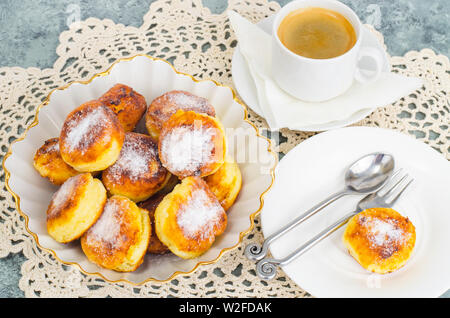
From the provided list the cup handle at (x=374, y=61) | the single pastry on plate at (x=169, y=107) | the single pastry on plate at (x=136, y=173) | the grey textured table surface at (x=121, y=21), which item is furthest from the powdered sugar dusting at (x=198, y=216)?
the grey textured table surface at (x=121, y=21)

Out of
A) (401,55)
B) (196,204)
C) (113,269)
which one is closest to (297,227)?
(196,204)

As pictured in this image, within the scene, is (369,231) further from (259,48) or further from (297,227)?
(259,48)

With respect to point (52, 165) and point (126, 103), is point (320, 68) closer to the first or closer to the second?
point (126, 103)

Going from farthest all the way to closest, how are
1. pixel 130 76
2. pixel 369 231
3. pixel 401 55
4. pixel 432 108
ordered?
pixel 401 55 < pixel 432 108 < pixel 130 76 < pixel 369 231

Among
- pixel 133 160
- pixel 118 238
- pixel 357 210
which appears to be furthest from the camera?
pixel 357 210

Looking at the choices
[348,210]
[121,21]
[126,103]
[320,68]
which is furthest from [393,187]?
[121,21]

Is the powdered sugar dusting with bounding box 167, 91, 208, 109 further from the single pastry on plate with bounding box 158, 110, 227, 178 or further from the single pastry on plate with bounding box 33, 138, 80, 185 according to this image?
the single pastry on plate with bounding box 33, 138, 80, 185

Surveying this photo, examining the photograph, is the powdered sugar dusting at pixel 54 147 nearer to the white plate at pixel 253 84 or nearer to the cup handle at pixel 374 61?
the white plate at pixel 253 84

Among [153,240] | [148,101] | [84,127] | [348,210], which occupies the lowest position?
[348,210]
